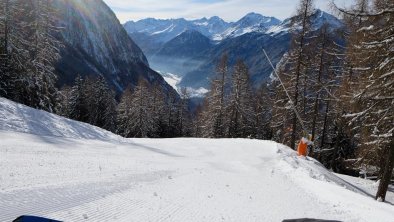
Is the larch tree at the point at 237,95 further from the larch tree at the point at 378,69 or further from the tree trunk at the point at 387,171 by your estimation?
the tree trunk at the point at 387,171

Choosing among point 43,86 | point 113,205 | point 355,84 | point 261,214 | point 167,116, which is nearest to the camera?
point 113,205

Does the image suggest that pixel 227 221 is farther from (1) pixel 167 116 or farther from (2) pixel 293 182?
(1) pixel 167 116

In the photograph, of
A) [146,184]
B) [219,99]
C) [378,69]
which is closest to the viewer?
[146,184]

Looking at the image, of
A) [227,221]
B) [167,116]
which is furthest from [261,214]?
[167,116]

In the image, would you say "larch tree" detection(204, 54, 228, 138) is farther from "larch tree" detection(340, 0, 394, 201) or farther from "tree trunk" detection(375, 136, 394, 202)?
"tree trunk" detection(375, 136, 394, 202)

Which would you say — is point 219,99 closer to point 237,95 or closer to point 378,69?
point 237,95

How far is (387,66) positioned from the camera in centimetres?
1520

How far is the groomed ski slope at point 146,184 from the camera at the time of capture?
8398mm

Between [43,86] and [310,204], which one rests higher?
[43,86]

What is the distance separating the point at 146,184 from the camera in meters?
11.5

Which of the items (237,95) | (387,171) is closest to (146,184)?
(387,171)

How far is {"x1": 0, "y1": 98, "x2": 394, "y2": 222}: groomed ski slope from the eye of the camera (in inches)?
331

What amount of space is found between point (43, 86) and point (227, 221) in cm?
2981

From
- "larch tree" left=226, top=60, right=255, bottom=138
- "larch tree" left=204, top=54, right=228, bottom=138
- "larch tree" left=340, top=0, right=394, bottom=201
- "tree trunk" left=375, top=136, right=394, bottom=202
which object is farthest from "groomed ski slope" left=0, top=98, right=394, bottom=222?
"larch tree" left=204, top=54, right=228, bottom=138
